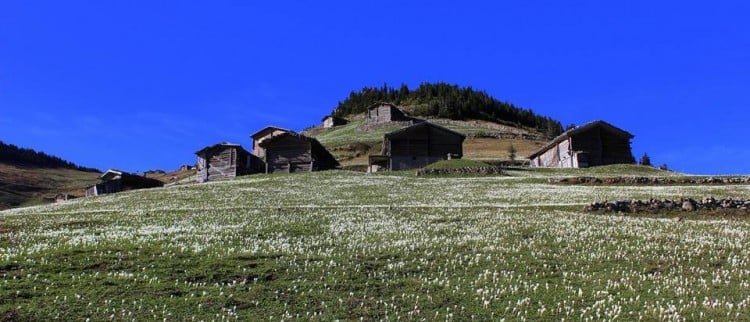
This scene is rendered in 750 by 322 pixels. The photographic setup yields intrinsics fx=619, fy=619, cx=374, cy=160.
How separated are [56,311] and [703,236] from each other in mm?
19632

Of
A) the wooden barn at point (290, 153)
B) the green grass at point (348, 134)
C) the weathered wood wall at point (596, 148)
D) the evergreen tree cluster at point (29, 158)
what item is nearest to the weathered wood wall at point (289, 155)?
the wooden barn at point (290, 153)

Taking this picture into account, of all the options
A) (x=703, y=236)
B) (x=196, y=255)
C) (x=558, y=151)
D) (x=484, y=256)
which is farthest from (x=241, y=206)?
(x=558, y=151)

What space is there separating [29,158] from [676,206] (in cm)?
14486

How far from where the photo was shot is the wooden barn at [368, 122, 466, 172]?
8594 centimetres

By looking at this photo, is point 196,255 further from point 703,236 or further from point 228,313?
point 703,236

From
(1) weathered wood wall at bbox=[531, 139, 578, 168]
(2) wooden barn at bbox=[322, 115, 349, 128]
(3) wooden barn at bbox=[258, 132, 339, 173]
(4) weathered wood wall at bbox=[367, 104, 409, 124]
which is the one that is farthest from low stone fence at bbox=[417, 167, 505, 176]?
(2) wooden barn at bbox=[322, 115, 349, 128]

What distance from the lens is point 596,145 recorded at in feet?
275

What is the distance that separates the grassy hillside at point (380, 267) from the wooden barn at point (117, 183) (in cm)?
5095

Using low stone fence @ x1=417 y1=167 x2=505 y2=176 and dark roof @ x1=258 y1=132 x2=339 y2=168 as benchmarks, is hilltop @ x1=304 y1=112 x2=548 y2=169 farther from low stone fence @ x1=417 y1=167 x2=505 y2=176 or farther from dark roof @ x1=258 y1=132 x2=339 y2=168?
low stone fence @ x1=417 y1=167 x2=505 y2=176

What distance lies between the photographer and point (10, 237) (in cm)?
2269

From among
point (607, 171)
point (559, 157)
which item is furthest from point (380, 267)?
point (559, 157)

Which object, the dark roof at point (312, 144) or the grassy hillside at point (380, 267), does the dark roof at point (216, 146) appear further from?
the grassy hillside at point (380, 267)

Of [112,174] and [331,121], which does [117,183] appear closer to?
[112,174]

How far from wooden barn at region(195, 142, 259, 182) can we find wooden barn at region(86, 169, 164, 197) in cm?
833
